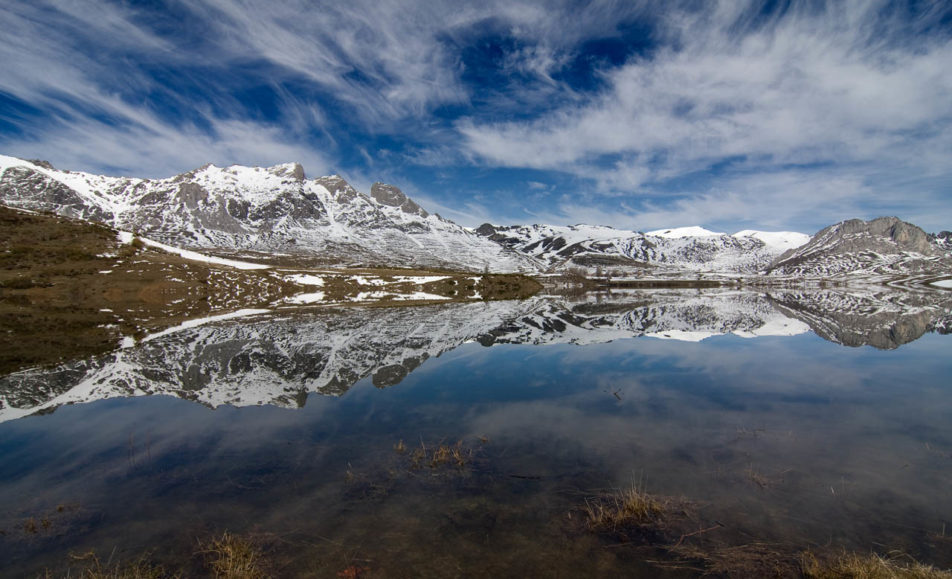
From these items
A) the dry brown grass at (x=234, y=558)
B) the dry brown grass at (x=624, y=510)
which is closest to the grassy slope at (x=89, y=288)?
the dry brown grass at (x=234, y=558)

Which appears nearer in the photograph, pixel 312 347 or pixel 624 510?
pixel 624 510

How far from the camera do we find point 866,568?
25.6 ft

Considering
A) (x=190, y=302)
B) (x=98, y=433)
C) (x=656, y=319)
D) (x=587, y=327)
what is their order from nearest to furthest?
(x=98, y=433) → (x=587, y=327) → (x=656, y=319) → (x=190, y=302)

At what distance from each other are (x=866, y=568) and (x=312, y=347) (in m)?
31.5

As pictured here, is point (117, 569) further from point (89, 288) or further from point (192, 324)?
point (89, 288)

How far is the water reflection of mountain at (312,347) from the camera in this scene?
834 inches

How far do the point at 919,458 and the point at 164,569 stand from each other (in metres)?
20.0

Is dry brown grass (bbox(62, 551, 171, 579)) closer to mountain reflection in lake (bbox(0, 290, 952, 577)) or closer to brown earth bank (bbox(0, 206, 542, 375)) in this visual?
mountain reflection in lake (bbox(0, 290, 952, 577))

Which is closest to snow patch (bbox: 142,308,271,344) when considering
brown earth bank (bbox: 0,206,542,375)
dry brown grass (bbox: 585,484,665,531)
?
brown earth bank (bbox: 0,206,542,375)

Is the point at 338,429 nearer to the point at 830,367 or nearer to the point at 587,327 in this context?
the point at 830,367

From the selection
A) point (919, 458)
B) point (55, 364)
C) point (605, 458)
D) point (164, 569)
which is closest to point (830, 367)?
point (919, 458)

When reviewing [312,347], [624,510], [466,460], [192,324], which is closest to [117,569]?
[466,460]

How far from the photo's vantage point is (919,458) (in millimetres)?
13141

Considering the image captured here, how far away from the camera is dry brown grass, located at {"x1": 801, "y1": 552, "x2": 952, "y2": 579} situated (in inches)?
299
